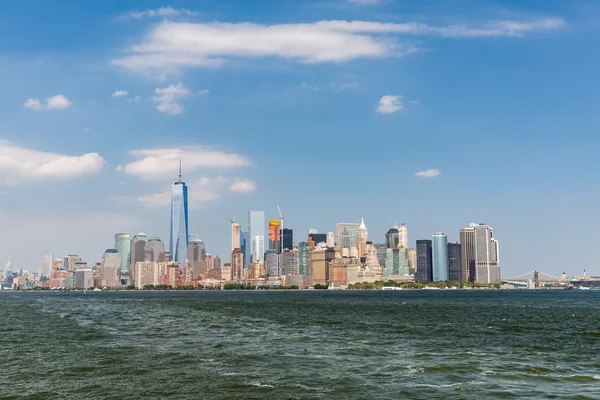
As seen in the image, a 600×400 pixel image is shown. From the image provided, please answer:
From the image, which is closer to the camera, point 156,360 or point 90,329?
point 156,360

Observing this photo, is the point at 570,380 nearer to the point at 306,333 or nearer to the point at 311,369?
the point at 311,369

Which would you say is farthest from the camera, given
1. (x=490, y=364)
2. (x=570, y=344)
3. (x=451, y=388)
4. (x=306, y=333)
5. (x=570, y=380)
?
(x=306, y=333)

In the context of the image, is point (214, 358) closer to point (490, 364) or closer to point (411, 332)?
point (490, 364)

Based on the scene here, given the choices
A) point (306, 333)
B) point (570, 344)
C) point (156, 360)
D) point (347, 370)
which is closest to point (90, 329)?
point (306, 333)

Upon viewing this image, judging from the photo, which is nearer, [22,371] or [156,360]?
[22,371]

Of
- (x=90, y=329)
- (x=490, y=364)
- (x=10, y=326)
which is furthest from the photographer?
(x=10, y=326)

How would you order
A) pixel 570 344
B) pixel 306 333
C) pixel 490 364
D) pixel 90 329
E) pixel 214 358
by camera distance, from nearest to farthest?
pixel 490 364, pixel 214 358, pixel 570 344, pixel 306 333, pixel 90 329

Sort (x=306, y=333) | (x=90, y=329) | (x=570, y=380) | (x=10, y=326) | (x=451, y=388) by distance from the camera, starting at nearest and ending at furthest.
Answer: (x=451, y=388) → (x=570, y=380) → (x=306, y=333) → (x=90, y=329) → (x=10, y=326)

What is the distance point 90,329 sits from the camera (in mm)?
91375

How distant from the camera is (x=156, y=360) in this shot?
180 feet

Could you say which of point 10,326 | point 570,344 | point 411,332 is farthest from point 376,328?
point 10,326

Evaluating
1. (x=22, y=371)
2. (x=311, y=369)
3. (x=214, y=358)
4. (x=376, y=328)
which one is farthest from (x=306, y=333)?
(x=22, y=371)

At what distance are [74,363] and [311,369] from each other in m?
22.9

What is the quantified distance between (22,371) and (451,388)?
3678cm
